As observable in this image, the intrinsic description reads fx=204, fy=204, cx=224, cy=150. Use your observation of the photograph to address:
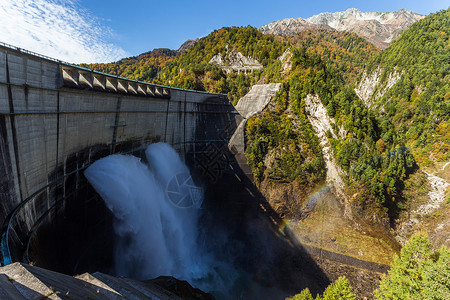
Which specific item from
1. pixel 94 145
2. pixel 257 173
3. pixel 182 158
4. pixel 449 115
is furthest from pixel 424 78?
pixel 94 145

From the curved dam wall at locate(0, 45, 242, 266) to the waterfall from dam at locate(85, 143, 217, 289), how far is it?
167cm

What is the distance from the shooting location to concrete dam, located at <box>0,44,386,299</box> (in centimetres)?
1077

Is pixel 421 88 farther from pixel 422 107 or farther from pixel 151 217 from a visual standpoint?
pixel 151 217

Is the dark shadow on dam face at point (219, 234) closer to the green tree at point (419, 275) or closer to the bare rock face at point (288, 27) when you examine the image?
the green tree at point (419, 275)

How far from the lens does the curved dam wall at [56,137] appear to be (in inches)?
406

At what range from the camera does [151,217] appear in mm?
19047

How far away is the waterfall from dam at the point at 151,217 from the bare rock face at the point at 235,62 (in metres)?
27.6

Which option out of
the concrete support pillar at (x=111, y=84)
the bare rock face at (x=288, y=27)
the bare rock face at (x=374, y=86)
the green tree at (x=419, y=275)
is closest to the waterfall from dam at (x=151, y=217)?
the concrete support pillar at (x=111, y=84)

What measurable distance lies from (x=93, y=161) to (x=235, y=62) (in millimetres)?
38040

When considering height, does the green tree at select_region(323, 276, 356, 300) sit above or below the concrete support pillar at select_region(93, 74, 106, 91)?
below

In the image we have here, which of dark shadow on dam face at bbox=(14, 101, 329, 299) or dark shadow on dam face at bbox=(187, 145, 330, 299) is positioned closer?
dark shadow on dam face at bbox=(14, 101, 329, 299)

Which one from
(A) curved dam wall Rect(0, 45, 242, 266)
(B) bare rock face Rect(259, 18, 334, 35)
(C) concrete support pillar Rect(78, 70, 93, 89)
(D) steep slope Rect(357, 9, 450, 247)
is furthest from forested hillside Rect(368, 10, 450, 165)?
(B) bare rock face Rect(259, 18, 334, 35)

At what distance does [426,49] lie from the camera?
55781 mm

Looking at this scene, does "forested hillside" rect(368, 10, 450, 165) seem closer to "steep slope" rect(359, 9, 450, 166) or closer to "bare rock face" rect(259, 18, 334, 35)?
"steep slope" rect(359, 9, 450, 166)
